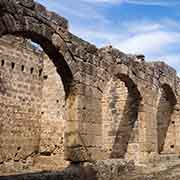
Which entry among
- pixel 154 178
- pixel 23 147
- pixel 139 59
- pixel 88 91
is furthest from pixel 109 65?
pixel 23 147

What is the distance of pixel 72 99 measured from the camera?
8609mm

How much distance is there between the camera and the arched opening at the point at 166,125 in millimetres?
15102

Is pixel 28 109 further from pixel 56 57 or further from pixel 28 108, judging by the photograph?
pixel 56 57

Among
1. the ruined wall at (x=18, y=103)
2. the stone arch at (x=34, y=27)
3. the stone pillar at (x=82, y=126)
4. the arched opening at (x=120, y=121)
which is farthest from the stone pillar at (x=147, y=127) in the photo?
the ruined wall at (x=18, y=103)

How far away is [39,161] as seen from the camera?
563 inches

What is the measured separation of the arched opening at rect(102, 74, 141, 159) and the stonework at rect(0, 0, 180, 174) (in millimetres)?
37

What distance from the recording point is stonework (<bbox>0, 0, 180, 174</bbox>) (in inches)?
323

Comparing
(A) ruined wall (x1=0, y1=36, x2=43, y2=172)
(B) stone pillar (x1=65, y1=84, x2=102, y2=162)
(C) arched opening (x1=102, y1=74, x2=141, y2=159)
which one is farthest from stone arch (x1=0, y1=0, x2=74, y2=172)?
(A) ruined wall (x1=0, y1=36, x2=43, y2=172)

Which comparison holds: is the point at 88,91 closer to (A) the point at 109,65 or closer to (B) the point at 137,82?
(A) the point at 109,65

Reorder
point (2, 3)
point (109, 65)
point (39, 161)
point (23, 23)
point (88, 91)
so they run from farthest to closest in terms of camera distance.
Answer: point (39, 161) < point (109, 65) < point (88, 91) < point (23, 23) < point (2, 3)

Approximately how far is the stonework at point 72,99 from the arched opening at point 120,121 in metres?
0.04

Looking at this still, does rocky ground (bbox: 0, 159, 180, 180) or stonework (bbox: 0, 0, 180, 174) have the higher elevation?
stonework (bbox: 0, 0, 180, 174)

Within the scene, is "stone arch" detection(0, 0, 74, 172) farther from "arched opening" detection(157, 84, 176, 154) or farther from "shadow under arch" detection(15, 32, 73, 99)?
"arched opening" detection(157, 84, 176, 154)

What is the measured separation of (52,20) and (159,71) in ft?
21.2
